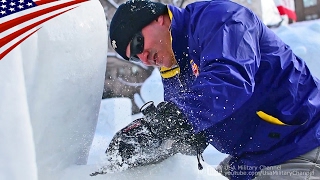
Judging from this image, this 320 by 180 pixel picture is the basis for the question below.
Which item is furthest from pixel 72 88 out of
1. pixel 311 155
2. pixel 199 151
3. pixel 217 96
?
pixel 311 155

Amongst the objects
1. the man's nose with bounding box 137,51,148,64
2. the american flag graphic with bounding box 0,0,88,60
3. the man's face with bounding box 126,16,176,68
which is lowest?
the man's nose with bounding box 137,51,148,64

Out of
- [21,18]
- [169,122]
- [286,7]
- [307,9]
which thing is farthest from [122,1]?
[169,122]

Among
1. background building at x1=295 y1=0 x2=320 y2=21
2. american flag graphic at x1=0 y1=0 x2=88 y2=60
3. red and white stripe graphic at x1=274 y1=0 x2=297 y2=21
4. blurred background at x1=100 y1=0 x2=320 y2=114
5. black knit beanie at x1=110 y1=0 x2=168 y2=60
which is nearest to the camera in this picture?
american flag graphic at x1=0 y1=0 x2=88 y2=60

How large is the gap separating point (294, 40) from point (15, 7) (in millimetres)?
3047

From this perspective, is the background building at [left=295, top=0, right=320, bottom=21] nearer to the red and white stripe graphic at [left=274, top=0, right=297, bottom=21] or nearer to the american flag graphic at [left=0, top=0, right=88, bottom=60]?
the red and white stripe graphic at [left=274, top=0, right=297, bottom=21]

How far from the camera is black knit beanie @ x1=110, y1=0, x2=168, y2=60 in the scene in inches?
58.3

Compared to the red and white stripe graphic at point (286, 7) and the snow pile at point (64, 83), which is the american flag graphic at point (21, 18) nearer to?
the snow pile at point (64, 83)

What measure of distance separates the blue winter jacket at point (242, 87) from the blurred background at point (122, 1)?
108 inches

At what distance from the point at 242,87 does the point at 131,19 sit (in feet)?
1.63

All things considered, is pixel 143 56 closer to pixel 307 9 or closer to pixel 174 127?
pixel 174 127

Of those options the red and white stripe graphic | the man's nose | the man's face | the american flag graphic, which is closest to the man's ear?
the man's face

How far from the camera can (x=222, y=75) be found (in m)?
1.18

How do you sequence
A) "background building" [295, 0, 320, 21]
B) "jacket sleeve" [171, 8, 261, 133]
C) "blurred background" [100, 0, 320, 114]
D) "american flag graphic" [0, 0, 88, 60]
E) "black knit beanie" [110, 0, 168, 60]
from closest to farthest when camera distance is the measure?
"jacket sleeve" [171, 8, 261, 133], "american flag graphic" [0, 0, 88, 60], "black knit beanie" [110, 0, 168, 60], "blurred background" [100, 0, 320, 114], "background building" [295, 0, 320, 21]

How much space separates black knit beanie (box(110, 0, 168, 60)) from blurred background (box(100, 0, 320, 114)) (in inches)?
109
